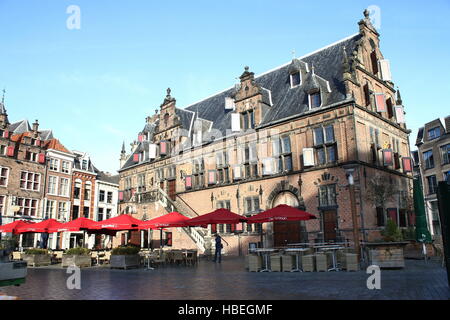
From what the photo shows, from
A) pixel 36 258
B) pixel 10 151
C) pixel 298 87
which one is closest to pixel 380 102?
pixel 298 87

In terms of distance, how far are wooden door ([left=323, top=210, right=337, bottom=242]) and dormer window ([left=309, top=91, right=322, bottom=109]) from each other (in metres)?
6.71

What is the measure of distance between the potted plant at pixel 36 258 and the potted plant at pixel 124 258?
6.13 m

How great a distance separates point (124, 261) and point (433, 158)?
4042cm

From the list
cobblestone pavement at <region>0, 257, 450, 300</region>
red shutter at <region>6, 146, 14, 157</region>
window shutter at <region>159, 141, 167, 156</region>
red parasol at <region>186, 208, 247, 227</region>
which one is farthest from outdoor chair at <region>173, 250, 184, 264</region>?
red shutter at <region>6, 146, 14, 157</region>

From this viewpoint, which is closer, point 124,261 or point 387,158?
point 124,261

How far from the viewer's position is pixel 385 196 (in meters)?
21.3

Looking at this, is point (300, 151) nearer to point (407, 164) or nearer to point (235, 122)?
point (235, 122)

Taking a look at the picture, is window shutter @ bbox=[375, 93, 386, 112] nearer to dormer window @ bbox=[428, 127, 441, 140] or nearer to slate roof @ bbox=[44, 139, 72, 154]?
dormer window @ bbox=[428, 127, 441, 140]

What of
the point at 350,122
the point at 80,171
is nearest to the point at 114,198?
the point at 80,171

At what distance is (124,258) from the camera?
658 inches

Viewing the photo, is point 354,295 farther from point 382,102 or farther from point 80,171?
point 80,171

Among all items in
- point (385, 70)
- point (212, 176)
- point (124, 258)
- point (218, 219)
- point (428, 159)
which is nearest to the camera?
point (218, 219)

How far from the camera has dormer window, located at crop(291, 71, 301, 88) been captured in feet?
85.4
